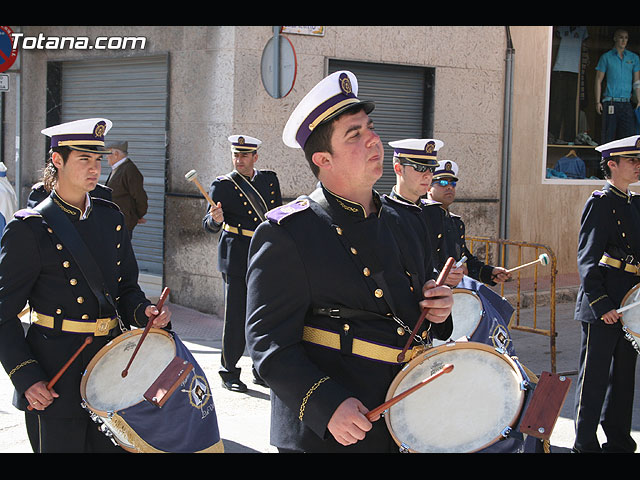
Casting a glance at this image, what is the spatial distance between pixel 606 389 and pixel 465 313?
4.26 ft

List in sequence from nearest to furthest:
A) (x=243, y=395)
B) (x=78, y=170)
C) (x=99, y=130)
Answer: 1. (x=78, y=170)
2. (x=99, y=130)
3. (x=243, y=395)

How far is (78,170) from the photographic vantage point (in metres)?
3.90

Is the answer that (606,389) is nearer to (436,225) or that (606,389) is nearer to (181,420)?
(436,225)

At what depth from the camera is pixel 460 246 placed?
20.8 ft

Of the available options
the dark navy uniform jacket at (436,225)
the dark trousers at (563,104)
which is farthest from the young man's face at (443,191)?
the dark trousers at (563,104)

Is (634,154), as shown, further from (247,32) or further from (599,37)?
(599,37)

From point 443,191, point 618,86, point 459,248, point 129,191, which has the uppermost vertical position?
point 618,86

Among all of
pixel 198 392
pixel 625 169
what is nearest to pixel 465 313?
pixel 625 169

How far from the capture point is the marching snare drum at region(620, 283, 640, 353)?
4859 mm

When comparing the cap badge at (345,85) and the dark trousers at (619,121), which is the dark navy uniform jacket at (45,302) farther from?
the dark trousers at (619,121)

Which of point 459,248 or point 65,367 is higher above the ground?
point 459,248

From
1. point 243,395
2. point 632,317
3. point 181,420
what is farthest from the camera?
point 243,395

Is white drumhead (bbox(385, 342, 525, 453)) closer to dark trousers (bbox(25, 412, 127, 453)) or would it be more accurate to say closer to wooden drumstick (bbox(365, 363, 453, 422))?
wooden drumstick (bbox(365, 363, 453, 422))

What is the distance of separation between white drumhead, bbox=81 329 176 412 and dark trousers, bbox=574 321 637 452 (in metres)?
2.95
